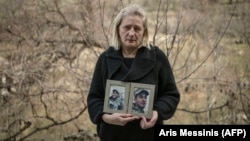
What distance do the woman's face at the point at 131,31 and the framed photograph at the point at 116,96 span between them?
0.13 m

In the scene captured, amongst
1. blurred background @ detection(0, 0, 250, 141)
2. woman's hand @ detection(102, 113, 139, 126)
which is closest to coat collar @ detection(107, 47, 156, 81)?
woman's hand @ detection(102, 113, 139, 126)

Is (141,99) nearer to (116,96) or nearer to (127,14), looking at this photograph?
(116,96)

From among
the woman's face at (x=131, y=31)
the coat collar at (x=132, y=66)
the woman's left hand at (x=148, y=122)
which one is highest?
the woman's face at (x=131, y=31)

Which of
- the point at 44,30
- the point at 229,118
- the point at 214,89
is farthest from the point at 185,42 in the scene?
the point at 44,30

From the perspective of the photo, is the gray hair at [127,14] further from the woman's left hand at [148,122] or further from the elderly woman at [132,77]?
the woman's left hand at [148,122]

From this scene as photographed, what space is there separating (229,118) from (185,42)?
0.52 m

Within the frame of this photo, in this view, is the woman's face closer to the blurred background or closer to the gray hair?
the gray hair

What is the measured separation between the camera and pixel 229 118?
6.38 ft

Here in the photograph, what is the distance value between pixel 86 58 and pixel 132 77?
81 centimetres

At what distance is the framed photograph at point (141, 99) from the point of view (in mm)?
1091

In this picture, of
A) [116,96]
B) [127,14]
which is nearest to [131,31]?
[127,14]

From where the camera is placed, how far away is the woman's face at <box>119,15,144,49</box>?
1.09 metres

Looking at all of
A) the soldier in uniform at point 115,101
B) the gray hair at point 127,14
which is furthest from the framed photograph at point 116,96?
the gray hair at point 127,14

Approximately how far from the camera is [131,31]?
3.56 ft
